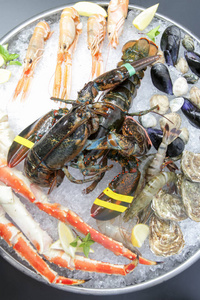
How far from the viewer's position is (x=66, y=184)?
1.79 metres

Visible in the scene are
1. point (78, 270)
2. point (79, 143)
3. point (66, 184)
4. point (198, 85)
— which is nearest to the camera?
point (79, 143)

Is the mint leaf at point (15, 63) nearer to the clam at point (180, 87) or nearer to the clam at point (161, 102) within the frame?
the clam at point (161, 102)

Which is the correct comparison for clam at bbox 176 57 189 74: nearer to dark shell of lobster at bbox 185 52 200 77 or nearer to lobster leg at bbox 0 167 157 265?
dark shell of lobster at bbox 185 52 200 77

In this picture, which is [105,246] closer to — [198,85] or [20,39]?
[198,85]

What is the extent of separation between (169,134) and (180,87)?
36cm

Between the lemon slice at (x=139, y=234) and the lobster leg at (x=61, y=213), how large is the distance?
0.19 ft

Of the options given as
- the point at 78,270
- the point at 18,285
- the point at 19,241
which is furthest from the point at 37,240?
the point at 18,285

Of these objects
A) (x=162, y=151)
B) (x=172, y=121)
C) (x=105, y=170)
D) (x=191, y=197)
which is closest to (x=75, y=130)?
(x=105, y=170)

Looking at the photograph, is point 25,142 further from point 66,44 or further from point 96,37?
point 96,37

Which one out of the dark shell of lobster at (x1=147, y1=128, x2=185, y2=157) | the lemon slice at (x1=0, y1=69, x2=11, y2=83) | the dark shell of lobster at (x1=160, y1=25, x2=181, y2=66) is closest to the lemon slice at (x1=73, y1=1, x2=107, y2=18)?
the dark shell of lobster at (x1=160, y1=25, x2=181, y2=66)

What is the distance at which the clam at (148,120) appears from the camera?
180 cm

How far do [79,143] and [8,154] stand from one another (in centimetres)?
44

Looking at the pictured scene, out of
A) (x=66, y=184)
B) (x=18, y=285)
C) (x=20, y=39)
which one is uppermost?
(x=20, y=39)

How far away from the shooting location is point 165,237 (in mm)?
1635
